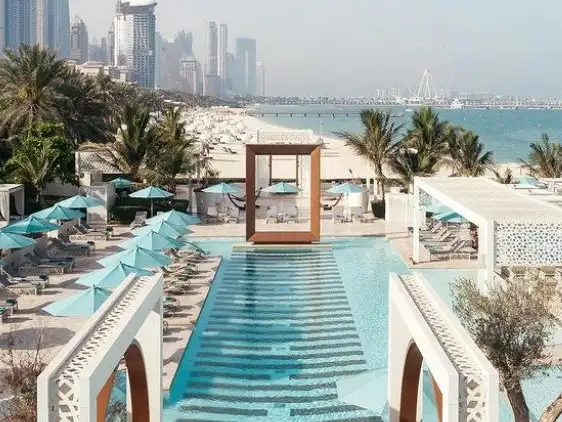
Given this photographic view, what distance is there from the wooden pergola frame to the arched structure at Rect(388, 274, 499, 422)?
13.5 meters

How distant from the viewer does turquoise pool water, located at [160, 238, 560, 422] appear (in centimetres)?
1066

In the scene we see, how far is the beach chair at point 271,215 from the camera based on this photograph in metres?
26.0

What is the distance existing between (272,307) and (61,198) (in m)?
12.5

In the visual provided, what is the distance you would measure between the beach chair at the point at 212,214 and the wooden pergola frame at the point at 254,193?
160 inches

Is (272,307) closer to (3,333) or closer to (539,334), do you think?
(3,333)

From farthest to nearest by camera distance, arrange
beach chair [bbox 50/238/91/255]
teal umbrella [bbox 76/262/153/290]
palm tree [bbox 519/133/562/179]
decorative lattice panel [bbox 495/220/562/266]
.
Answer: palm tree [bbox 519/133/562/179] → beach chair [bbox 50/238/91/255] → teal umbrella [bbox 76/262/153/290] → decorative lattice panel [bbox 495/220/562/266]

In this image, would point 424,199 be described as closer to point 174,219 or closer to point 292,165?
point 174,219

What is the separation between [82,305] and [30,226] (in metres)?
7.14

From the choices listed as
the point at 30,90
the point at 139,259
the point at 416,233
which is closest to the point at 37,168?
the point at 30,90

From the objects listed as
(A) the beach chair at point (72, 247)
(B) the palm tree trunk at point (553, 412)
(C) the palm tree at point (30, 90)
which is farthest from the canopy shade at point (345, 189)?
(B) the palm tree trunk at point (553, 412)

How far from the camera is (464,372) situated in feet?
17.7

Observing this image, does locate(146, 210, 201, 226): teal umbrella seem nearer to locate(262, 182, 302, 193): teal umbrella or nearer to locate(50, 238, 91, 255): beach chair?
locate(50, 238, 91, 255): beach chair

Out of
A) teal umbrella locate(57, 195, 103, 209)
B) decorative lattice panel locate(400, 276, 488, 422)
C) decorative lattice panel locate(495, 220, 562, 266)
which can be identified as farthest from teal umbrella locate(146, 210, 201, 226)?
decorative lattice panel locate(400, 276, 488, 422)

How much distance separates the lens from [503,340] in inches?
309
